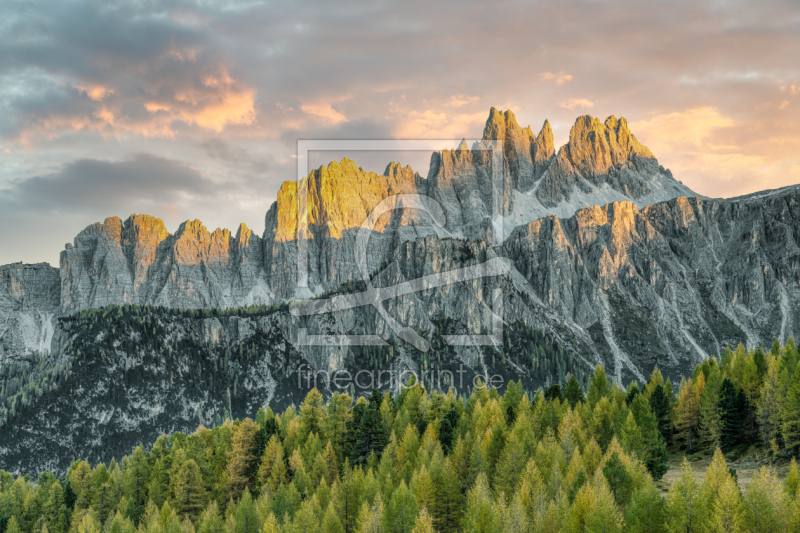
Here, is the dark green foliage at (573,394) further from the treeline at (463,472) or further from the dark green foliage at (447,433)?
the dark green foliage at (447,433)

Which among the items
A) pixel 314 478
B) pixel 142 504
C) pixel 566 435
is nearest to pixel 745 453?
pixel 566 435

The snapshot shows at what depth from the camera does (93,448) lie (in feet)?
624

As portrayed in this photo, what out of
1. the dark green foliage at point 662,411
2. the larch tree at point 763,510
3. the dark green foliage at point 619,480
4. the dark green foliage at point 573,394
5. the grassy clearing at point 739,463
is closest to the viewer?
the larch tree at point 763,510

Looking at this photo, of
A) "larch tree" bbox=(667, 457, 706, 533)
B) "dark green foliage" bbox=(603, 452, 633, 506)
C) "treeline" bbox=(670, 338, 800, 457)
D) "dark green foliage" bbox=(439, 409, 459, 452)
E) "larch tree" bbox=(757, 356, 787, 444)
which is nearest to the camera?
"larch tree" bbox=(667, 457, 706, 533)

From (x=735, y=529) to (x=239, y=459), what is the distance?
199 feet

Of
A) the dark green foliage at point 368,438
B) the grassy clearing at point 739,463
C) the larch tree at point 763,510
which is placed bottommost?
the grassy clearing at point 739,463

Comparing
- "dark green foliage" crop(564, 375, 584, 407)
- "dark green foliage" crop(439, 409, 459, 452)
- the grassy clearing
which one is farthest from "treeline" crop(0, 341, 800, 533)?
the grassy clearing

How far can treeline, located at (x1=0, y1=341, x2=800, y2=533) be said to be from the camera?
133ft

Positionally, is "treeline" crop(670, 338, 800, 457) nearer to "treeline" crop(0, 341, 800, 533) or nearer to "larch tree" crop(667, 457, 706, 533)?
"treeline" crop(0, 341, 800, 533)

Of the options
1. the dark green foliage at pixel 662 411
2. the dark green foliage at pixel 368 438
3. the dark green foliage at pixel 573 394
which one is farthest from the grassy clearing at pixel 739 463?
the dark green foliage at pixel 368 438

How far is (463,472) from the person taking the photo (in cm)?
6269

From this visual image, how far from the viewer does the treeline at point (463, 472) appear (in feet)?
133

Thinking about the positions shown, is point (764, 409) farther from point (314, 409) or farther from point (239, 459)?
point (239, 459)

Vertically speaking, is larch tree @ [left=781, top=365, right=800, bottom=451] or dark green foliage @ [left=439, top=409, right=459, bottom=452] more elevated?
larch tree @ [left=781, top=365, right=800, bottom=451]
